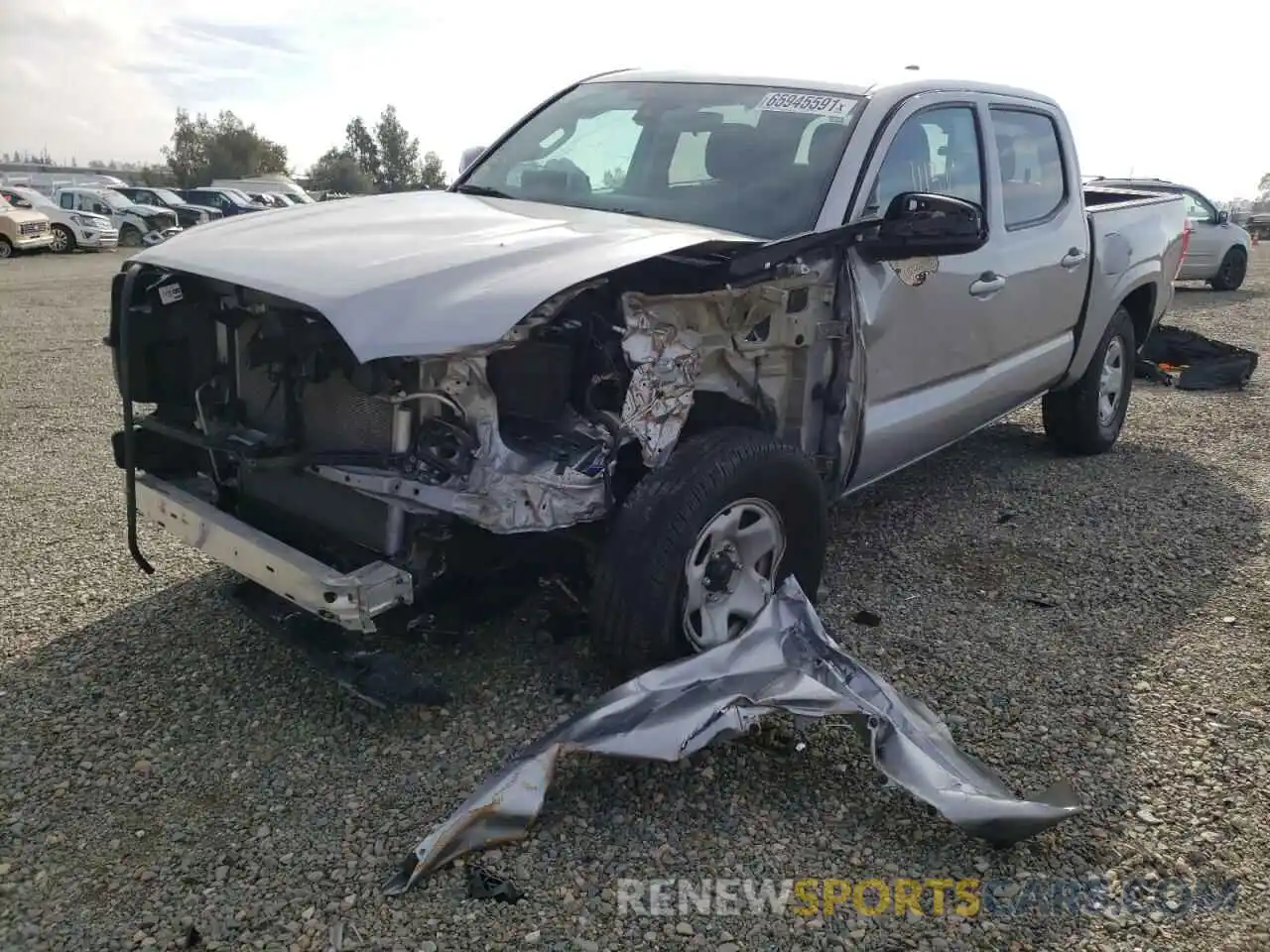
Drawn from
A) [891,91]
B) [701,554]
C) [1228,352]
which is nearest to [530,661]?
[701,554]

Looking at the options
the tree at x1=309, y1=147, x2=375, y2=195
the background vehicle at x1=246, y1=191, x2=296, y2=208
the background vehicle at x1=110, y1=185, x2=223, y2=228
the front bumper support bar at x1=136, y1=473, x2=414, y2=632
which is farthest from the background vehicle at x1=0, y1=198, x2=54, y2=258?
the tree at x1=309, y1=147, x2=375, y2=195

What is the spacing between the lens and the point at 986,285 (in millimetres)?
4316

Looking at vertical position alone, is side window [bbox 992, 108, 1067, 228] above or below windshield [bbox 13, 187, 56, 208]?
above

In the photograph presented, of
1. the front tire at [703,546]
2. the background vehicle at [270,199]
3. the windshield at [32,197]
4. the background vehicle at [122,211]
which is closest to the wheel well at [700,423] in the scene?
the front tire at [703,546]

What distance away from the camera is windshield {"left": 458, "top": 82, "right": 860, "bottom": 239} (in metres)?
3.62

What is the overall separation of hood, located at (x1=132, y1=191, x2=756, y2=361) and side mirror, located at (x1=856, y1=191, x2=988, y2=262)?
19.2 inches

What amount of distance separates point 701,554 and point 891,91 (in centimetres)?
200

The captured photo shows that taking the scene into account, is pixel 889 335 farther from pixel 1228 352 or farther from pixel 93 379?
pixel 93 379

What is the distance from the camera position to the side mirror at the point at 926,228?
330 cm

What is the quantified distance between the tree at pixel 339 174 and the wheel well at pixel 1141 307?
67.4 meters

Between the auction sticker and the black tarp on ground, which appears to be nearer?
the auction sticker

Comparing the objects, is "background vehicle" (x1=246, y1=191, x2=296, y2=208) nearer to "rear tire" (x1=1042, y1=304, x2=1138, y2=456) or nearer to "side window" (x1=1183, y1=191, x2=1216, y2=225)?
"side window" (x1=1183, y1=191, x2=1216, y2=225)

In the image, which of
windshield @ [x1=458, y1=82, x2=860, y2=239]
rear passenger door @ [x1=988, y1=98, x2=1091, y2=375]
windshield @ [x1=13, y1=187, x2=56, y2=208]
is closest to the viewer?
windshield @ [x1=458, y1=82, x2=860, y2=239]

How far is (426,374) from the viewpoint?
2.73 metres
